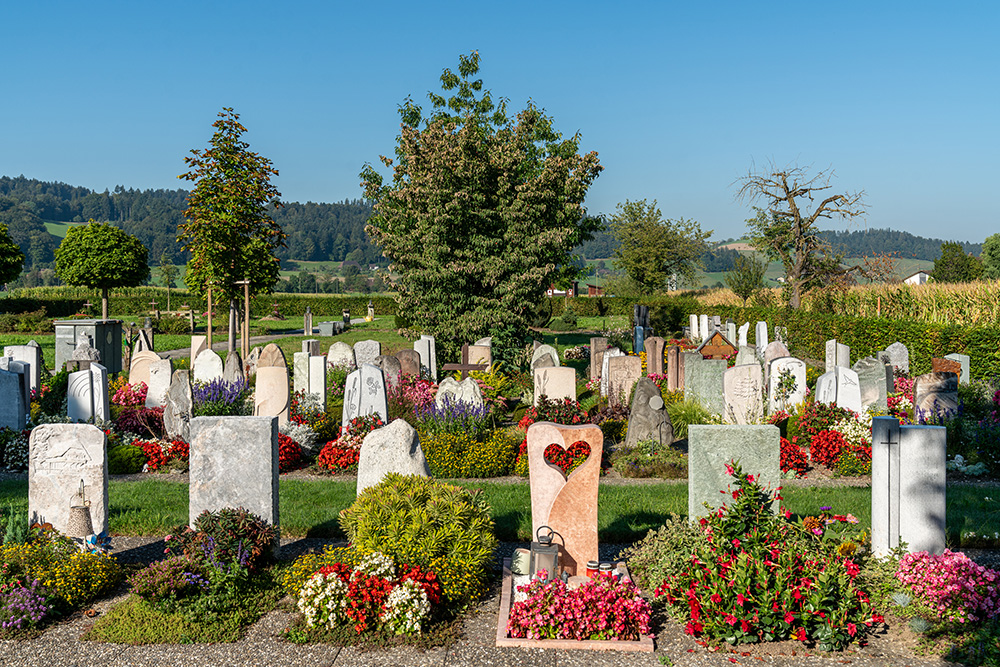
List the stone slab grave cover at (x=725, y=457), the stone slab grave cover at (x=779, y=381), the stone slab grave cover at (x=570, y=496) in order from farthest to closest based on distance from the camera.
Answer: the stone slab grave cover at (x=779, y=381), the stone slab grave cover at (x=725, y=457), the stone slab grave cover at (x=570, y=496)

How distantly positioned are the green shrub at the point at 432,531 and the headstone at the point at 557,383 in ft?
23.8

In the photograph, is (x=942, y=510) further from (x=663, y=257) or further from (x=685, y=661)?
(x=663, y=257)

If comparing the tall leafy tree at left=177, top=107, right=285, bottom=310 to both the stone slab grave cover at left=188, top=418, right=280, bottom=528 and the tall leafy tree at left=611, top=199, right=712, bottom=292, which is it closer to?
the stone slab grave cover at left=188, top=418, right=280, bottom=528

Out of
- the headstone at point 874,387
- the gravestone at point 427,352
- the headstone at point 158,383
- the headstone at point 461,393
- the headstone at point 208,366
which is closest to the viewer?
the headstone at point 874,387

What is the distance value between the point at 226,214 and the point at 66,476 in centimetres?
1500

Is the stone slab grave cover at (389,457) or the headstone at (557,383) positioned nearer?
the stone slab grave cover at (389,457)

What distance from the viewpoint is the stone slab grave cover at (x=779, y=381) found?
1413 cm

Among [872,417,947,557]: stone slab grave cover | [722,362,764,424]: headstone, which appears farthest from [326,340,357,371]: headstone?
[872,417,947,557]: stone slab grave cover

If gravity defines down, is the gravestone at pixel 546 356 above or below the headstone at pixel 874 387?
above

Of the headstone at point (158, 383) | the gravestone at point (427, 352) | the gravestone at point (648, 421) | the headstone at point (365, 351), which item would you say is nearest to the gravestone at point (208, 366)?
the headstone at point (158, 383)

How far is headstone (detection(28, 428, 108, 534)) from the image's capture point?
7965mm

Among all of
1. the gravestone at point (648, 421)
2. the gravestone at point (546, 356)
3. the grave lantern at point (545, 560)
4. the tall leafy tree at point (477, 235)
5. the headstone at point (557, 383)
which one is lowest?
the grave lantern at point (545, 560)

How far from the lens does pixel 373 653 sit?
591 cm

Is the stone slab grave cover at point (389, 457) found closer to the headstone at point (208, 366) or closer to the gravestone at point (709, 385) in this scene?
the gravestone at point (709, 385)
